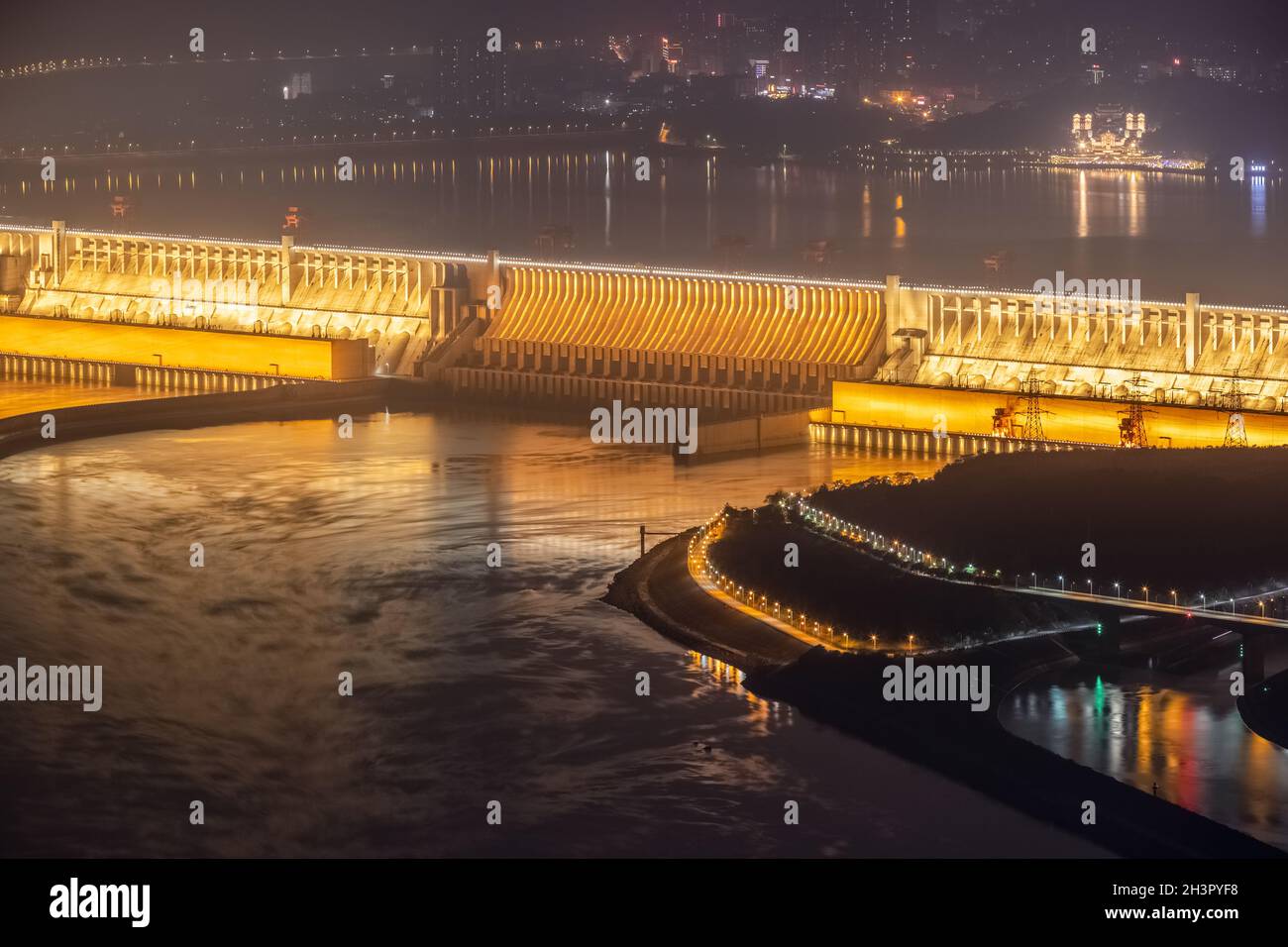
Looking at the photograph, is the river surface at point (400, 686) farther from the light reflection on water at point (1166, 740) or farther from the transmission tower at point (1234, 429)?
the transmission tower at point (1234, 429)

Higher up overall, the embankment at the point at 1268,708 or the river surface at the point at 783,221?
the river surface at the point at 783,221

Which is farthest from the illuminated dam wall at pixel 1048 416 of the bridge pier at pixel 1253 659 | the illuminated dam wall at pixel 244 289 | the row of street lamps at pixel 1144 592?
the bridge pier at pixel 1253 659

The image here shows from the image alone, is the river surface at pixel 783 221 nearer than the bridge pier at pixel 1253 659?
No

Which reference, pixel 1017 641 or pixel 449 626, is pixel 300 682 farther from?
pixel 1017 641

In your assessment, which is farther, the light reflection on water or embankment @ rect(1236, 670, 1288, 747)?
embankment @ rect(1236, 670, 1288, 747)

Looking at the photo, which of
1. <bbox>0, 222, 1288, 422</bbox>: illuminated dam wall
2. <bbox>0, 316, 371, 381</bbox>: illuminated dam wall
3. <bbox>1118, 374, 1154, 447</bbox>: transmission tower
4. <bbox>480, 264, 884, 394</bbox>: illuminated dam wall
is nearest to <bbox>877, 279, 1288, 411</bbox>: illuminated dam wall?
<bbox>0, 222, 1288, 422</bbox>: illuminated dam wall

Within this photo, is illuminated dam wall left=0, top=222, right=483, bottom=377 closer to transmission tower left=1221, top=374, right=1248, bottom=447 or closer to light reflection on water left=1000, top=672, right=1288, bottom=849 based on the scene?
transmission tower left=1221, top=374, right=1248, bottom=447
